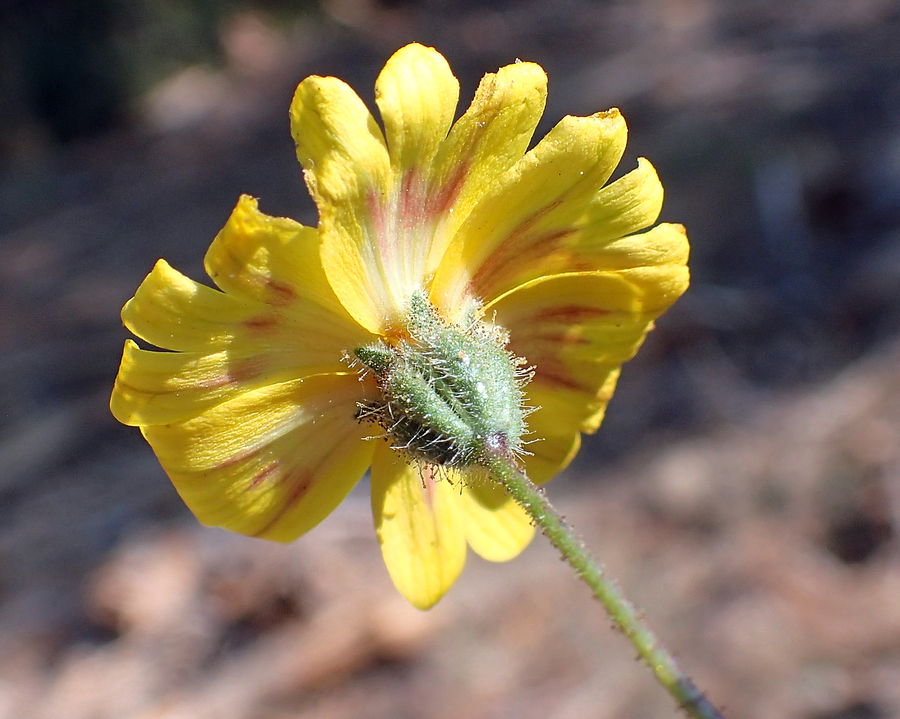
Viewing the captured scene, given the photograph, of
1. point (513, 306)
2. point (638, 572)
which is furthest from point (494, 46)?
point (513, 306)

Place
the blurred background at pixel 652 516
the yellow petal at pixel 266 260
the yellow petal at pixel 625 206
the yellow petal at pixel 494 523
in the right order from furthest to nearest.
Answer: the blurred background at pixel 652 516 < the yellow petal at pixel 494 523 < the yellow petal at pixel 625 206 < the yellow petal at pixel 266 260

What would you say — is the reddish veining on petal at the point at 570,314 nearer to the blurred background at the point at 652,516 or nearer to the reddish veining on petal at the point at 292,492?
the reddish veining on petal at the point at 292,492

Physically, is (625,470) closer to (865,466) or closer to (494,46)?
(865,466)

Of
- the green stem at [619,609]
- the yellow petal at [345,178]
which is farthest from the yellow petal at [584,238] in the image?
the green stem at [619,609]

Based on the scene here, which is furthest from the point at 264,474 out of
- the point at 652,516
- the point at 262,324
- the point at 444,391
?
the point at 652,516

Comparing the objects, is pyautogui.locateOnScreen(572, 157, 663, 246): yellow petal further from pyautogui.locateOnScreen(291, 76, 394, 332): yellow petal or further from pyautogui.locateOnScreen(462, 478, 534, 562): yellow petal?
pyautogui.locateOnScreen(462, 478, 534, 562): yellow petal

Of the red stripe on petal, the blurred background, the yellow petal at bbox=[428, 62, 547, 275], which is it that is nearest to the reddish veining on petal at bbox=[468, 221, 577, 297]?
the yellow petal at bbox=[428, 62, 547, 275]

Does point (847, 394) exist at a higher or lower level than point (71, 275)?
lower
